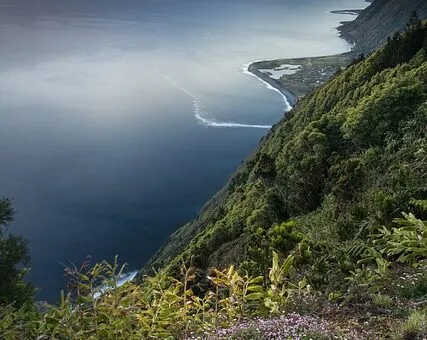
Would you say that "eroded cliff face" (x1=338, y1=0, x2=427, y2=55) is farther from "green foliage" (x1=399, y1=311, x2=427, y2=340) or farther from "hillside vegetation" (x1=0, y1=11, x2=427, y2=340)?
"green foliage" (x1=399, y1=311, x2=427, y2=340)

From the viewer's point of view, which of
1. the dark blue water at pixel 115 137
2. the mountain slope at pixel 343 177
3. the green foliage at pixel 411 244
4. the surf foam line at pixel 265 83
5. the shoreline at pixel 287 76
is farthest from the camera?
the shoreline at pixel 287 76

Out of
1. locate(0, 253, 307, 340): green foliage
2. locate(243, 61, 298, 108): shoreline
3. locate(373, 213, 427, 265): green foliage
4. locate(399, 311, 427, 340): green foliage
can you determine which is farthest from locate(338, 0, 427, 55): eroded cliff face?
locate(399, 311, 427, 340): green foliage

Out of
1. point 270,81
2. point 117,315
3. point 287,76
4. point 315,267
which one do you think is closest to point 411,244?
point 315,267

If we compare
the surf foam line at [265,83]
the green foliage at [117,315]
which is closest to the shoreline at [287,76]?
the surf foam line at [265,83]

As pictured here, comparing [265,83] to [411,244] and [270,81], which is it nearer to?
[270,81]

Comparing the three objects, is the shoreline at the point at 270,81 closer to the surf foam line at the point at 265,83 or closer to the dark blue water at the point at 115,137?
the surf foam line at the point at 265,83

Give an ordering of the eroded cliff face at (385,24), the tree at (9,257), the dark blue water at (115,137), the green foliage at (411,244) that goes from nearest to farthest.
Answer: the green foliage at (411,244) → the tree at (9,257) → the dark blue water at (115,137) → the eroded cliff face at (385,24)
